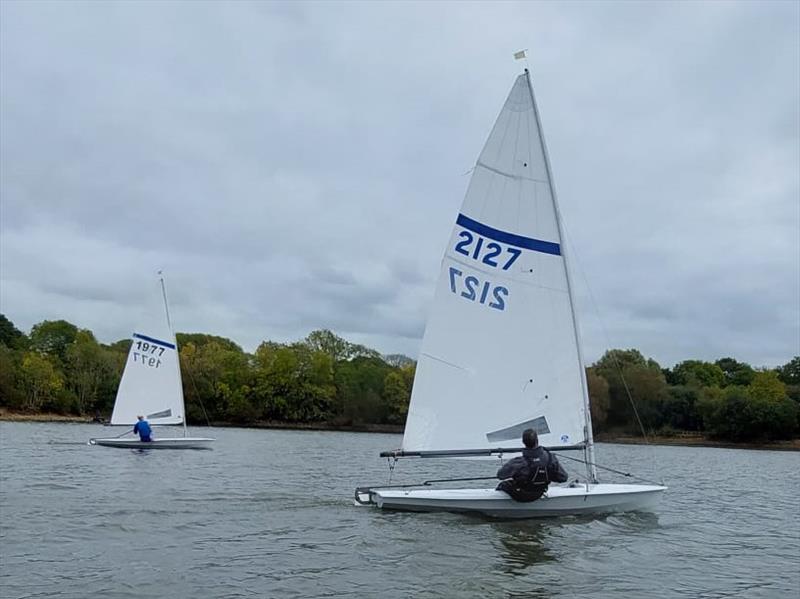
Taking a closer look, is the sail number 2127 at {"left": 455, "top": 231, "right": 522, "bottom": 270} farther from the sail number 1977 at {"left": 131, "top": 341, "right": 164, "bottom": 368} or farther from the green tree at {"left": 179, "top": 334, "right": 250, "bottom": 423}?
the green tree at {"left": 179, "top": 334, "right": 250, "bottom": 423}

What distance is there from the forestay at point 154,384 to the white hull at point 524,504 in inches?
917

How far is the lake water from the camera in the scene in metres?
9.88

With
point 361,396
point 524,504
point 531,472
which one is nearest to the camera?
point 531,472

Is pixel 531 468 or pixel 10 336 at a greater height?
pixel 10 336

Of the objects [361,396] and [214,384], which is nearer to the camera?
[214,384]

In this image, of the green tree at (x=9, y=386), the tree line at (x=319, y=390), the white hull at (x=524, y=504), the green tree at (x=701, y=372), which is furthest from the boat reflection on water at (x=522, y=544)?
the green tree at (x=701, y=372)

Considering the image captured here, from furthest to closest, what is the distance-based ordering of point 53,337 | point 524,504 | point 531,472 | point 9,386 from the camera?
point 53,337
point 9,386
point 524,504
point 531,472

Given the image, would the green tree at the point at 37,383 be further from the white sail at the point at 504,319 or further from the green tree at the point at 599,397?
the white sail at the point at 504,319

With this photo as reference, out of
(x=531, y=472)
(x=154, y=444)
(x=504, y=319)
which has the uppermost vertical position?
(x=504, y=319)

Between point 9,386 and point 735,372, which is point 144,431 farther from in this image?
point 735,372

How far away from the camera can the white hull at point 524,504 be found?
559 inches

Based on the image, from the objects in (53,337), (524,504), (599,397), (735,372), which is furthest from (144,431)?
(735,372)

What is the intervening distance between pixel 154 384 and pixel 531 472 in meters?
26.0

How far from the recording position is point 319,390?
86625 millimetres
